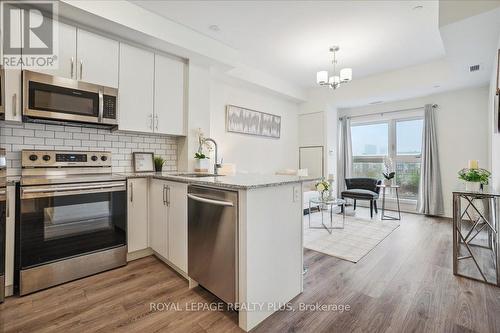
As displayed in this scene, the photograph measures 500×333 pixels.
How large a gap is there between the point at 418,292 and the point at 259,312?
4.70ft

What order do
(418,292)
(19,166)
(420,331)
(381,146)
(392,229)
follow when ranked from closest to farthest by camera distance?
(420,331)
(418,292)
(19,166)
(392,229)
(381,146)

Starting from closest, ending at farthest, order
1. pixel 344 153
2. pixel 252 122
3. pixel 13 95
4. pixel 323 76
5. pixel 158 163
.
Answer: pixel 13 95
pixel 158 163
pixel 323 76
pixel 252 122
pixel 344 153

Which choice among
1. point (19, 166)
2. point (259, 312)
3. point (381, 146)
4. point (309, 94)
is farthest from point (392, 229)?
point (19, 166)

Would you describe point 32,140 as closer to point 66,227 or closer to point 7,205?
point 7,205

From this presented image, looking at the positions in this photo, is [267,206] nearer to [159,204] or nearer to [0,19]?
[159,204]

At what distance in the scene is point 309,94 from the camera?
586cm

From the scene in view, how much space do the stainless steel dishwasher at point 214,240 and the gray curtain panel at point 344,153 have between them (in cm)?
503

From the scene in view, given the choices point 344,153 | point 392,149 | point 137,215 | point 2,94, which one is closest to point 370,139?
point 392,149

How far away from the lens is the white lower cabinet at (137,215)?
254cm

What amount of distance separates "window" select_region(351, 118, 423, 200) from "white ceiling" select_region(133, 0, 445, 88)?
161 cm

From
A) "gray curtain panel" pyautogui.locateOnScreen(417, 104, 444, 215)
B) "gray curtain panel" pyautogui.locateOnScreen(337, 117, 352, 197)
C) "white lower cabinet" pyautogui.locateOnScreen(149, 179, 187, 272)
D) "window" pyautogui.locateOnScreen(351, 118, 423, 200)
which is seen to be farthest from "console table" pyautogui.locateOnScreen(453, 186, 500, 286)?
"gray curtain panel" pyautogui.locateOnScreen(337, 117, 352, 197)

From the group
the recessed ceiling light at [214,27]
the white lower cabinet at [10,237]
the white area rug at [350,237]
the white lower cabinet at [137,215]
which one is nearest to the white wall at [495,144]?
the white area rug at [350,237]

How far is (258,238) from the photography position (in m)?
1.60

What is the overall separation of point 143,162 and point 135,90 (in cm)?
92
